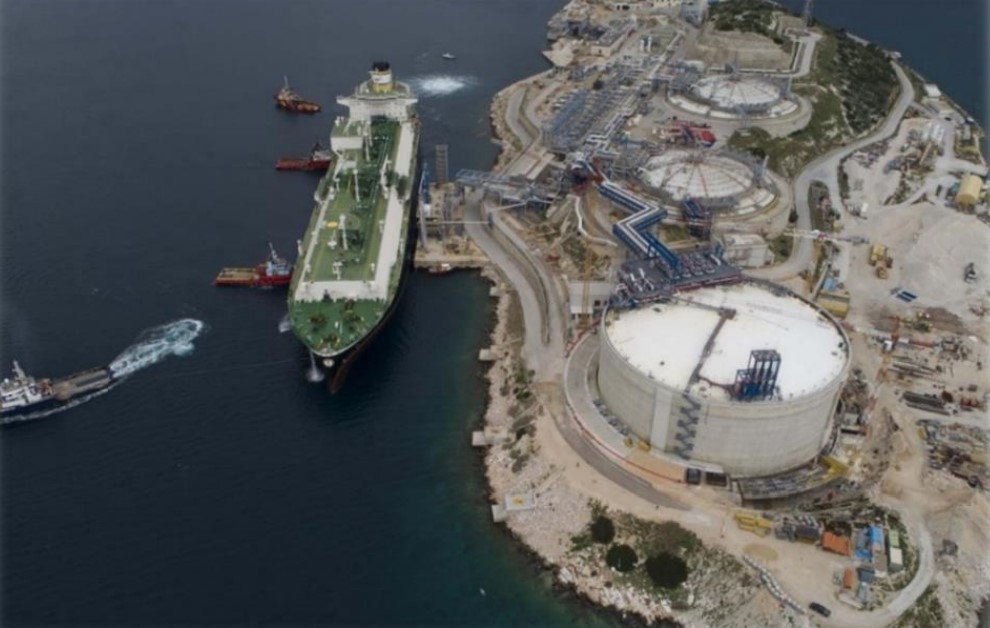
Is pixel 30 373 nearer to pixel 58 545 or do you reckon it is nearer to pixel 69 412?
pixel 69 412

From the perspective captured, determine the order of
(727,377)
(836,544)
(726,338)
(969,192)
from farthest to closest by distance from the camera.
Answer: (969,192) → (726,338) → (727,377) → (836,544)

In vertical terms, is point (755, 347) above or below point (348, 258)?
above

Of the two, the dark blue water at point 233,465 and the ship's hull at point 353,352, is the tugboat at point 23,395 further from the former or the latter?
the ship's hull at point 353,352

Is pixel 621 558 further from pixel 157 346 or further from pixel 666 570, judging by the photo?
pixel 157 346

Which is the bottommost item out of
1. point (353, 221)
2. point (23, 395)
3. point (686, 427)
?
point (23, 395)

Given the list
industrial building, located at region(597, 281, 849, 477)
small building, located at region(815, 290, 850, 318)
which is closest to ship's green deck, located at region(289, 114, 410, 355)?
industrial building, located at region(597, 281, 849, 477)

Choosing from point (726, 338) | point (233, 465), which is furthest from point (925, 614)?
point (233, 465)

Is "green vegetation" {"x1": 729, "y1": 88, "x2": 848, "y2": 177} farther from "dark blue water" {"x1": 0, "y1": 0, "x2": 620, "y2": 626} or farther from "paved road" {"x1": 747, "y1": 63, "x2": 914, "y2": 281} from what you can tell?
"dark blue water" {"x1": 0, "y1": 0, "x2": 620, "y2": 626}
